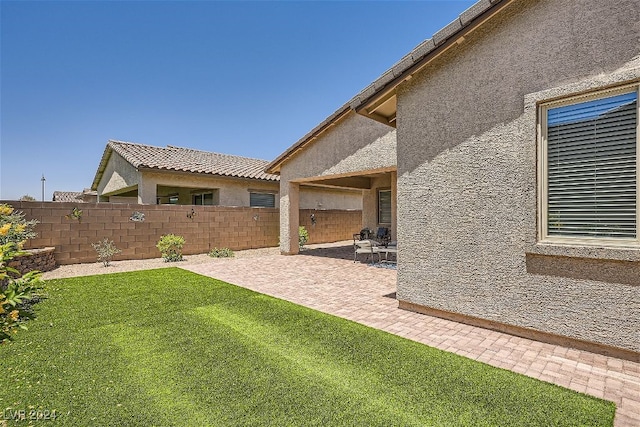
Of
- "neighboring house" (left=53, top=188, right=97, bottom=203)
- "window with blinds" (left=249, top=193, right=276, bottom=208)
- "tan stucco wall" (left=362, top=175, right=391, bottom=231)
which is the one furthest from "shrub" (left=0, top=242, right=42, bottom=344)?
"neighboring house" (left=53, top=188, right=97, bottom=203)

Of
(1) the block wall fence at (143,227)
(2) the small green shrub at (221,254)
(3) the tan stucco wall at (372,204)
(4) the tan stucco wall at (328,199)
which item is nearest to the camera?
(1) the block wall fence at (143,227)

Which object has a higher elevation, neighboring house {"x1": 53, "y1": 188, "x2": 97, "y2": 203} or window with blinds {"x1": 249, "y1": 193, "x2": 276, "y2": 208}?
neighboring house {"x1": 53, "y1": 188, "x2": 97, "y2": 203}

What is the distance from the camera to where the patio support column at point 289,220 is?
54.6 ft

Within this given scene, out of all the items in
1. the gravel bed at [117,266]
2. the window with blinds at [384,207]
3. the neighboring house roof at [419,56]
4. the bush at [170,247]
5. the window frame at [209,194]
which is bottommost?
the gravel bed at [117,266]

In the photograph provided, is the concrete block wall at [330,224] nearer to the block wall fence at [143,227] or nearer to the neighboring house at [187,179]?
the block wall fence at [143,227]

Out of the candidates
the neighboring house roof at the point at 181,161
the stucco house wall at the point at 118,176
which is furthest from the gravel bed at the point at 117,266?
the stucco house wall at the point at 118,176

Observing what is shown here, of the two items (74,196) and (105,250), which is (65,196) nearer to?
(74,196)

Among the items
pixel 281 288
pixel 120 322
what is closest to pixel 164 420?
pixel 120 322

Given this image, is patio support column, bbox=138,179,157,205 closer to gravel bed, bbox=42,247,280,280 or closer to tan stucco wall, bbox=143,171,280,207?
tan stucco wall, bbox=143,171,280,207

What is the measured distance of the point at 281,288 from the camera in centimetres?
941

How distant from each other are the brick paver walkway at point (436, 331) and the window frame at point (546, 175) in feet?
5.81

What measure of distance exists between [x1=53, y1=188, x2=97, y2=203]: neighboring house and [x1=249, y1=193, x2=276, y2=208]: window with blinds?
65.4ft

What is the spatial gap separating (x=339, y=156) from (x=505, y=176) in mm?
8678

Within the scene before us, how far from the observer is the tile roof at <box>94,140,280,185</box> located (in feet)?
59.2
